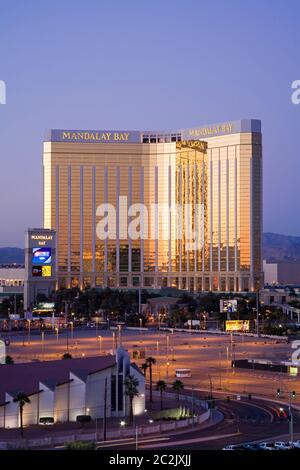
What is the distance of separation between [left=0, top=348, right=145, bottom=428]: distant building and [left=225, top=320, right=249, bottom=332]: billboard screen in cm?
5852

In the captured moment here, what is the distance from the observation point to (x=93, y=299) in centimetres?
12450

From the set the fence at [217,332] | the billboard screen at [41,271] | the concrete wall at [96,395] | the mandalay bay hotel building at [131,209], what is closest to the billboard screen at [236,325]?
the fence at [217,332]

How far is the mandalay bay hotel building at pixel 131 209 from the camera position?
150625mm

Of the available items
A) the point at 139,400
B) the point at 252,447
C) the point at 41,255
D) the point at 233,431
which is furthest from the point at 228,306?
the point at 252,447

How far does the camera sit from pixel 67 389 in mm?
39312

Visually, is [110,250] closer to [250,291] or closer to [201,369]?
[250,291]

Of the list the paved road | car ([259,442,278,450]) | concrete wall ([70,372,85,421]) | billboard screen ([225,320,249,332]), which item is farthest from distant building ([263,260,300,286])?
car ([259,442,278,450])

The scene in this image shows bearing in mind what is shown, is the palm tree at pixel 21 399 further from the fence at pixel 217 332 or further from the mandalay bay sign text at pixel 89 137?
the mandalay bay sign text at pixel 89 137

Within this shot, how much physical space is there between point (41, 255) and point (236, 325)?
37694 mm

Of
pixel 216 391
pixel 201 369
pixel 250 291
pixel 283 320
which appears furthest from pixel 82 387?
pixel 250 291

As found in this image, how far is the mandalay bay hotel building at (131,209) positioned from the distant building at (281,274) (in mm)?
49082

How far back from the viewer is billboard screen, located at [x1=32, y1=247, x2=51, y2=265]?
413 feet

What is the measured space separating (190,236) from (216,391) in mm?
103198

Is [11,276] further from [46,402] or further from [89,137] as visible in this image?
[46,402]
